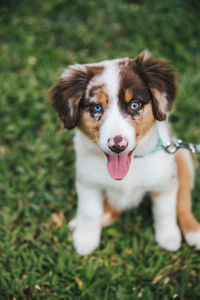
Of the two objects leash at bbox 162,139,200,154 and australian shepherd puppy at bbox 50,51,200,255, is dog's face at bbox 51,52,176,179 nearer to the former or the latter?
australian shepherd puppy at bbox 50,51,200,255

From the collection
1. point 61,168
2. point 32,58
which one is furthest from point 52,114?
point 32,58

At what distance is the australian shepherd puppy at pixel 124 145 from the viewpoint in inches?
101

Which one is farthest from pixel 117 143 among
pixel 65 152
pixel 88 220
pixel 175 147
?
pixel 65 152

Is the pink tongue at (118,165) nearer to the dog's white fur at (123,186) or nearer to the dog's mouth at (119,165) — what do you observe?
the dog's mouth at (119,165)

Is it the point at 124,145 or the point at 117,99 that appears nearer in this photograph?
the point at 124,145

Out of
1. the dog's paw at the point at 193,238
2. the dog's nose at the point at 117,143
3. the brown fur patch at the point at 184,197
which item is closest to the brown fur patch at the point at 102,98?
the dog's nose at the point at 117,143

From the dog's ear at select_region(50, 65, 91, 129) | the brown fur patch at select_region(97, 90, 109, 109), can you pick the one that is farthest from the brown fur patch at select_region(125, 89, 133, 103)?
the dog's ear at select_region(50, 65, 91, 129)

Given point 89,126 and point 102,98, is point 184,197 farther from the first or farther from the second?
point 102,98

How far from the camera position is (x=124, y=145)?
2396 millimetres

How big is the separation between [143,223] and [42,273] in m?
1.20

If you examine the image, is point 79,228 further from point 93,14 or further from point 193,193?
point 93,14

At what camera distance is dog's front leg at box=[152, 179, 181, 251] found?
10.4 feet

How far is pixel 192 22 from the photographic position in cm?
558

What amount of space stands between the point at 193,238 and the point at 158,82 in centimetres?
165
